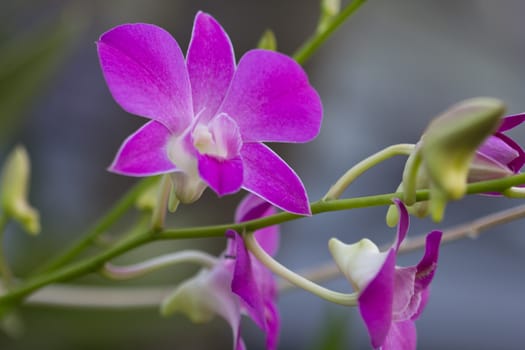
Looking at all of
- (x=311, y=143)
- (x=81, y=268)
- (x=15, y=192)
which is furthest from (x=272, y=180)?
(x=311, y=143)

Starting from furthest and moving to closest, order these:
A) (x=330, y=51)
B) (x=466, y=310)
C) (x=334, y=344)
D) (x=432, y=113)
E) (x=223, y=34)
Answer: (x=432, y=113), (x=466, y=310), (x=330, y=51), (x=334, y=344), (x=223, y=34)

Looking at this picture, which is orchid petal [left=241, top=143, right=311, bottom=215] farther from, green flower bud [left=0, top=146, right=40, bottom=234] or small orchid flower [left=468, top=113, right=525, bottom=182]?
green flower bud [left=0, top=146, right=40, bottom=234]

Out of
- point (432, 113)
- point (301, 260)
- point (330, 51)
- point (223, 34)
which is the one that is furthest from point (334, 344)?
point (432, 113)

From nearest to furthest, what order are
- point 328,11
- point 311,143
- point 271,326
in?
1. point 271,326
2. point 328,11
3. point 311,143

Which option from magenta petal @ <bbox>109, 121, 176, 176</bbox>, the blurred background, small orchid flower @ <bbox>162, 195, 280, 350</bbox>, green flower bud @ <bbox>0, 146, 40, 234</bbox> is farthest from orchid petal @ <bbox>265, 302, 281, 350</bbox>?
the blurred background

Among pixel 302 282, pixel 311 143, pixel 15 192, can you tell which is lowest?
pixel 311 143

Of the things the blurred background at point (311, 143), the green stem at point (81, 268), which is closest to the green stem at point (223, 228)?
the green stem at point (81, 268)

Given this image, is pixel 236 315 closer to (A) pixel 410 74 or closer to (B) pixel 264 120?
(B) pixel 264 120

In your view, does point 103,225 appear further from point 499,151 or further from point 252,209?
point 499,151
